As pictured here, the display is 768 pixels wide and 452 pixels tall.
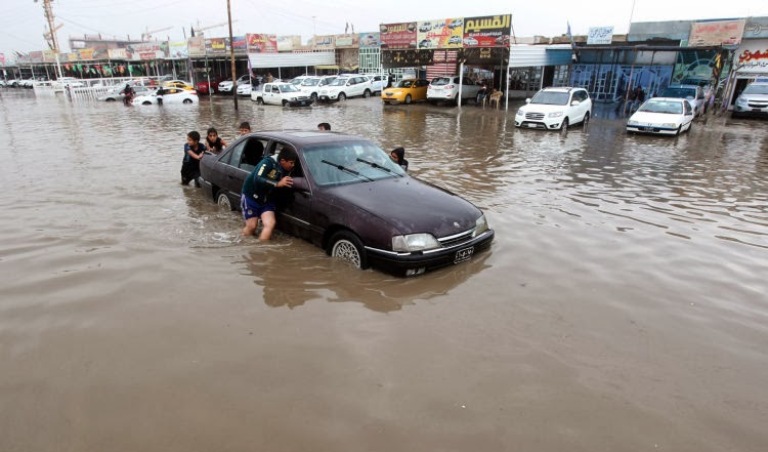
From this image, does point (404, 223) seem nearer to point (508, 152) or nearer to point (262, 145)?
point (262, 145)

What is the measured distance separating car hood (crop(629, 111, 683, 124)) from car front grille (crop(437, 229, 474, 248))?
1359 centimetres

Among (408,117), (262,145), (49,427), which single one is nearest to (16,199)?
(262,145)

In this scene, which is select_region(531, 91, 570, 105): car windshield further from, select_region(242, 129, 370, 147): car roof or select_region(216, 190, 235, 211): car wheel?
select_region(216, 190, 235, 211): car wheel

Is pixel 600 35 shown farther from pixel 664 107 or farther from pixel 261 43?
pixel 261 43

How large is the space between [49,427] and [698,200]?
950 cm

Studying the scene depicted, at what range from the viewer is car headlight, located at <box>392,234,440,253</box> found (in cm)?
467

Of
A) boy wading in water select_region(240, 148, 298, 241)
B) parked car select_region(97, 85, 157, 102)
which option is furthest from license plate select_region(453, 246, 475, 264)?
parked car select_region(97, 85, 157, 102)

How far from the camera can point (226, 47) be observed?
41562 millimetres

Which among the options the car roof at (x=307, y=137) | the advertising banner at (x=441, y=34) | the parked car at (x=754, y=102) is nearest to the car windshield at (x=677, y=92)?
the parked car at (x=754, y=102)

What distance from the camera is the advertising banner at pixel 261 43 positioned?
40.3 m

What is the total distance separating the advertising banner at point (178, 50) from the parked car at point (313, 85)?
20.0m

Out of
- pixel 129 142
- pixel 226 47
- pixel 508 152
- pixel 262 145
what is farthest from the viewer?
pixel 226 47

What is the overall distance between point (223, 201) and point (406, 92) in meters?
22.5

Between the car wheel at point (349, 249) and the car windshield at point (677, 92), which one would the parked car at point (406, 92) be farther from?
the car wheel at point (349, 249)
